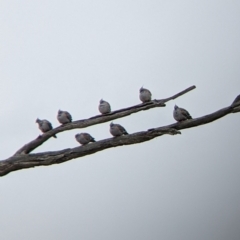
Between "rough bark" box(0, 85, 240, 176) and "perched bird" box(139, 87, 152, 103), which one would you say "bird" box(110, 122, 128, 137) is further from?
"rough bark" box(0, 85, 240, 176)

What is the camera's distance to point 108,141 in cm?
861

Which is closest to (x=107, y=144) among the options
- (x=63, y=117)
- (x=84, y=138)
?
(x=84, y=138)

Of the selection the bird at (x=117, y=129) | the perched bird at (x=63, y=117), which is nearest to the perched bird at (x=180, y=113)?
the bird at (x=117, y=129)

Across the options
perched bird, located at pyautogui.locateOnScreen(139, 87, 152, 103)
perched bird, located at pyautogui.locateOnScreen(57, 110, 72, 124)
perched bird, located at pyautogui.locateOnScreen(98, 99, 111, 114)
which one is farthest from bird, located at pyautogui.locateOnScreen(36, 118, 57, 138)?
perched bird, located at pyautogui.locateOnScreen(139, 87, 152, 103)

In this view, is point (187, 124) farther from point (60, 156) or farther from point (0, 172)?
point (0, 172)

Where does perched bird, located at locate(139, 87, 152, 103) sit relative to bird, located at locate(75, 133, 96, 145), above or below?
above

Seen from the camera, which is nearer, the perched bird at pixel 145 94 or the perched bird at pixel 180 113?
the perched bird at pixel 180 113

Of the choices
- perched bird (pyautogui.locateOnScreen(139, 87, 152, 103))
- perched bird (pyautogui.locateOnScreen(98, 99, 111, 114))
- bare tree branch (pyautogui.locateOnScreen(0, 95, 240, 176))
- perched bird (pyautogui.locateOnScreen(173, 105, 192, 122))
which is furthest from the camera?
perched bird (pyautogui.locateOnScreen(139, 87, 152, 103))

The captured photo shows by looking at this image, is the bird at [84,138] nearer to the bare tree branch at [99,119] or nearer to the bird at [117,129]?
the bird at [117,129]

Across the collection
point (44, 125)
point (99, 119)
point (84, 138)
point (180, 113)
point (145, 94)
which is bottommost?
point (180, 113)

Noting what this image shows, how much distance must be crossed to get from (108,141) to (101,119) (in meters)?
0.63

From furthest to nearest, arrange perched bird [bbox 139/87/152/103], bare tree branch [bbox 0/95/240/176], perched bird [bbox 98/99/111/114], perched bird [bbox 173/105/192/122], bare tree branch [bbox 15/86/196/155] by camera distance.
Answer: perched bird [bbox 139/87/152/103] < perched bird [bbox 98/99/111/114] < perched bird [bbox 173/105/192/122] < bare tree branch [bbox 15/86/196/155] < bare tree branch [bbox 0/95/240/176]

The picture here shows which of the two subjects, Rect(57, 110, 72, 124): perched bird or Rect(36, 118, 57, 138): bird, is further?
Rect(57, 110, 72, 124): perched bird

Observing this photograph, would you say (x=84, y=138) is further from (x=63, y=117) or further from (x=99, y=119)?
(x=99, y=119)
